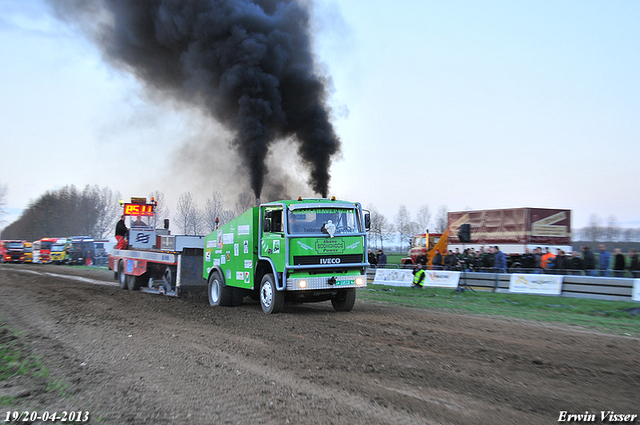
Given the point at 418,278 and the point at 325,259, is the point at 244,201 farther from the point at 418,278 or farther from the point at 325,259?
the point at 325,259

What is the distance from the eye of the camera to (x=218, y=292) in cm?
1334

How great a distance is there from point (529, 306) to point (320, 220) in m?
7.25

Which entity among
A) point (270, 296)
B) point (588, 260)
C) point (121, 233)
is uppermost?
point (121, 233)

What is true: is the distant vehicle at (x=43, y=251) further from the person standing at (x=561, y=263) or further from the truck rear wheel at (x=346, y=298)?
the person standing at (x=561, y=263)

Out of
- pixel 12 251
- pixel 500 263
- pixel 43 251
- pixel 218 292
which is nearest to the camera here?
pixel 218 292

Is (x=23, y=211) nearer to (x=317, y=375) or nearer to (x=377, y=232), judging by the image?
(x=377, y=232)

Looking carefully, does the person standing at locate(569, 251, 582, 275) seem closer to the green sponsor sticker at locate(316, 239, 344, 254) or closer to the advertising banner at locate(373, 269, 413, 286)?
the advertising banner at locate(373, 269, 413, 286)

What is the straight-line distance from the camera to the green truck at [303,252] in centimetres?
1068

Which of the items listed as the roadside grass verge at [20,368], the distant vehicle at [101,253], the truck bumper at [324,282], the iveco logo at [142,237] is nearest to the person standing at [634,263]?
the truck bumper at [324,282]

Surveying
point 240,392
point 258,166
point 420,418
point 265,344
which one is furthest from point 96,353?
point 258,166

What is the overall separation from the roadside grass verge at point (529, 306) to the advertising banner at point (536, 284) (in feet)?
1.40

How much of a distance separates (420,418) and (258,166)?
51.7ft

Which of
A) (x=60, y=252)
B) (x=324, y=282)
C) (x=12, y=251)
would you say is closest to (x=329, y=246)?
(x=324, y=282)

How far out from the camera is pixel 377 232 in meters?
69.4
